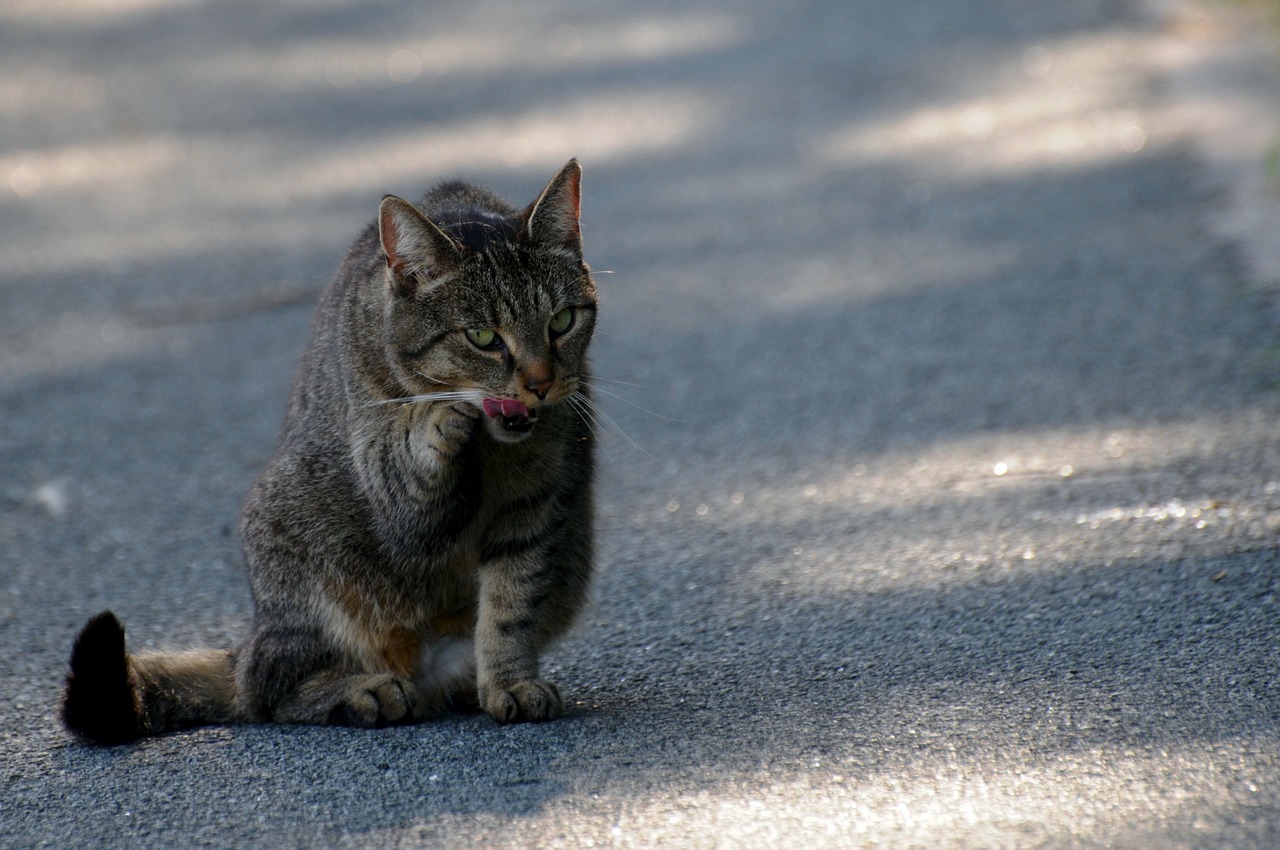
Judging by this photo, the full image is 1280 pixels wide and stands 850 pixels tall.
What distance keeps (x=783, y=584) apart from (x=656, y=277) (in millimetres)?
2725

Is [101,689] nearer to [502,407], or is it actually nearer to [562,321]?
[502,407]

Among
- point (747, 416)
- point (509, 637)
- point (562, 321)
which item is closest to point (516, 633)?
point (509, 637)

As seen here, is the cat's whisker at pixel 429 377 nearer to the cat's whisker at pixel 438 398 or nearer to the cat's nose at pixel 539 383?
the cat's whisker at pixel 438 398

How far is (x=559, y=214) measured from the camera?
296cm

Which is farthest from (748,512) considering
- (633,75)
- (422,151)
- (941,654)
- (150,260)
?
(633,75)

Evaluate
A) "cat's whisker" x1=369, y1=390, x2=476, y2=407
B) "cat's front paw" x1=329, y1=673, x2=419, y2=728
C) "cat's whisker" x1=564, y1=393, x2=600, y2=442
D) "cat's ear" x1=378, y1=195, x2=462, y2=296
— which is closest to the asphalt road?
"cat's front paw" x1=329, y1=673, x2=419, y2=728

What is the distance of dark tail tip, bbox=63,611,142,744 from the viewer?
274 cm

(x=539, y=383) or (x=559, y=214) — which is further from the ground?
(x=559, y=214)

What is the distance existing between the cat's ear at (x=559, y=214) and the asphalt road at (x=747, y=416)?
3.16ft

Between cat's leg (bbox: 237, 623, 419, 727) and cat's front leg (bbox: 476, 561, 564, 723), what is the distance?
16cm

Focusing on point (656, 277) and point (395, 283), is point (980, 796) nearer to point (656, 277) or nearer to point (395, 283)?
point (395, 283)

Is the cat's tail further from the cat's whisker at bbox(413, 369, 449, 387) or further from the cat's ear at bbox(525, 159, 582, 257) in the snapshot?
the cat's ear at bbox(525, 159, 582, 257)

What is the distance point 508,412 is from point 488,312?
21cm

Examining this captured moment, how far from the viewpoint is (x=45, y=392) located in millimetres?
5152
